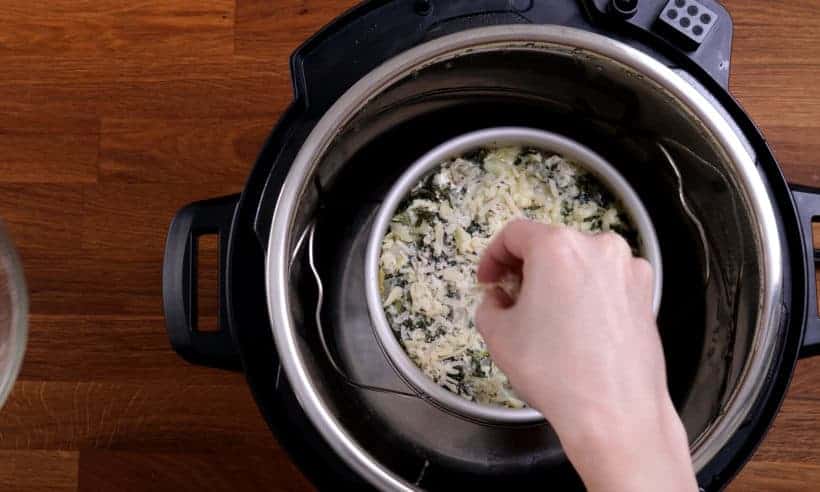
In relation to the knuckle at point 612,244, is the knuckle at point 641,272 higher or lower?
lower

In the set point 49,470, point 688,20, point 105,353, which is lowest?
point 49,470

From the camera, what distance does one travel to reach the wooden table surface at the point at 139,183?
67 centimetres

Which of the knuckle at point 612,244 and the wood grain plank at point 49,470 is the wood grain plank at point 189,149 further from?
the knuckle at point 612,244

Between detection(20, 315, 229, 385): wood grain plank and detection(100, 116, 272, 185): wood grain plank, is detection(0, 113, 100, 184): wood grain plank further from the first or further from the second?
detection(20, 315, 229, 385): wood grain plank

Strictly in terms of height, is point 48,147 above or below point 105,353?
above

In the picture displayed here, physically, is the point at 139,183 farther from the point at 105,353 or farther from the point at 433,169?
the point at 433,169

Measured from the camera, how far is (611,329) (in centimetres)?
35

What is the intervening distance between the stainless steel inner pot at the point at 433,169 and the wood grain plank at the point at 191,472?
0.22 meters

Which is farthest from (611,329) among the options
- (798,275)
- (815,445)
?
(815,445)

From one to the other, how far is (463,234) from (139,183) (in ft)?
1.16

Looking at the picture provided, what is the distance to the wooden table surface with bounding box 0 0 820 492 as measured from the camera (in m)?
0.67

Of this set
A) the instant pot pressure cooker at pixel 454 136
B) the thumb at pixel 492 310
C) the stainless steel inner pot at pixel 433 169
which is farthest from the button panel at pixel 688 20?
the thumb at pixel 492 310

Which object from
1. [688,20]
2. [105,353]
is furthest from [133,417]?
[688,20]

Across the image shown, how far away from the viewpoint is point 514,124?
60 cm
